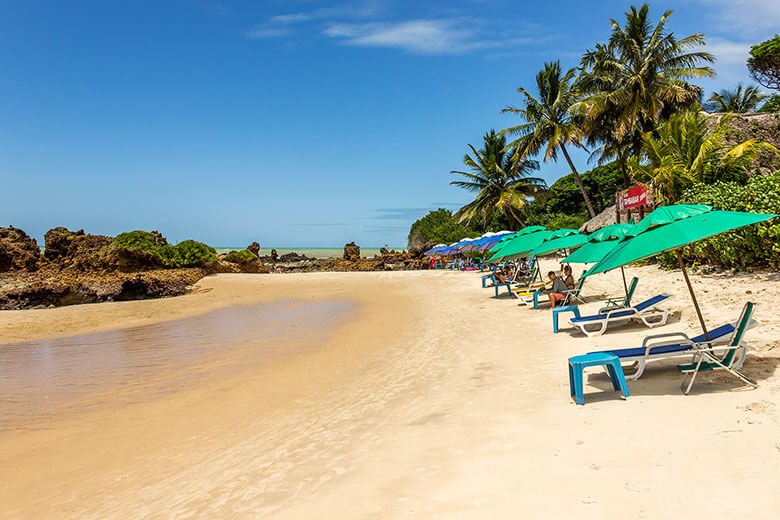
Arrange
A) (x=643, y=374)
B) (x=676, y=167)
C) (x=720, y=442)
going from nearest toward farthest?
(x=720, y=442), (x=643, y=374), (x=676, y=167)

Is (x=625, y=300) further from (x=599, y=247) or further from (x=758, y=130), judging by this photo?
(x=758, y=130)

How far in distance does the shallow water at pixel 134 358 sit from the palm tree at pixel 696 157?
39.8ft

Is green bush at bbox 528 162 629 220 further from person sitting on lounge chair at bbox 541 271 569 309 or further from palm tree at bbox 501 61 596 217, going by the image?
person sitting on lounge chair at bbox 541 271 569 309

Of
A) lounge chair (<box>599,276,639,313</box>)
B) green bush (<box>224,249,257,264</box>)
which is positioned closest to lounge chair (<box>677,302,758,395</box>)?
lounge chair (<box>599,276,639,313</box>)

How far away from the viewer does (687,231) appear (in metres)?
5.21

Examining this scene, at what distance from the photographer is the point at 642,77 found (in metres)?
24.3

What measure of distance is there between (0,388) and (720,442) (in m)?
11.1

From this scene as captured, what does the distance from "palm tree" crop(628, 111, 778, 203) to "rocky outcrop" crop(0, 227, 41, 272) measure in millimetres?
30634

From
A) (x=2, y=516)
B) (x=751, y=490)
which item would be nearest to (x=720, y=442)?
(x=751, y=490)

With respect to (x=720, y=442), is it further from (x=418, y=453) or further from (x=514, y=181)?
(x=514, y=181)

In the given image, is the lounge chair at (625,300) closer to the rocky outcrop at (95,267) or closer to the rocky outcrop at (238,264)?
the rocky outcrop at (95,267)

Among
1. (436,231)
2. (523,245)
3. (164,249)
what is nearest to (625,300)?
(523,245)

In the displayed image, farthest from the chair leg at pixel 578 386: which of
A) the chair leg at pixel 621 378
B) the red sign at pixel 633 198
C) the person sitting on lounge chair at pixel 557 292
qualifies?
the red sign at pixel 633 198

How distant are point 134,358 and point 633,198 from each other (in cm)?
1780
